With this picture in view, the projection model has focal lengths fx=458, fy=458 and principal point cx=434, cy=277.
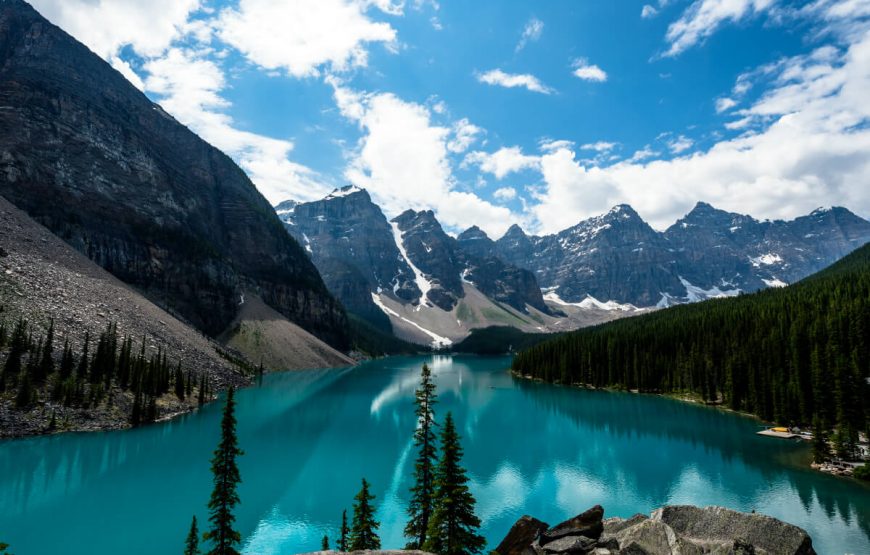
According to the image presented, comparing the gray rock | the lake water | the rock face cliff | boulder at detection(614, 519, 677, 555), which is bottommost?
the lake water

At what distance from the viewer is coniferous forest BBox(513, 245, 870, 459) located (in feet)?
201

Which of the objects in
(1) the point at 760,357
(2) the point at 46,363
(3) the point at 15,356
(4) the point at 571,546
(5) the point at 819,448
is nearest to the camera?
(4) the point at 571,546

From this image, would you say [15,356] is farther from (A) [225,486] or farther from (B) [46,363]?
(A) [225,486]

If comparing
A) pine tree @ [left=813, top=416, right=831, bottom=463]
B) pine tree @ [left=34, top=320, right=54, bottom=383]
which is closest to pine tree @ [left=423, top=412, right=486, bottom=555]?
pine tree @ [left=813, top=416, right=831, bottom=463]

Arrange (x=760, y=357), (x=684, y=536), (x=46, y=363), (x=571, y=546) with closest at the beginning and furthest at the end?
(x=684, y=536) → (x=571, y=546) → (x=46, y=363) → (x=760, y=357)

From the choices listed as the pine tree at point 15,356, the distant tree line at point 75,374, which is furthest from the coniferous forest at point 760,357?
the pine tree at point 15,356

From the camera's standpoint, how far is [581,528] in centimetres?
1902

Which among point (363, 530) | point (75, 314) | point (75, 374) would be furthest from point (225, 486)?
point (75, 314)

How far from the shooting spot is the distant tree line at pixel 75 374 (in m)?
56.3

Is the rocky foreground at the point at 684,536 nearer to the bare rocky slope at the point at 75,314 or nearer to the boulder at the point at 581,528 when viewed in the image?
the boulder at the point at 581,528

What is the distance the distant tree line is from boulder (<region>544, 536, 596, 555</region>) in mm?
63512

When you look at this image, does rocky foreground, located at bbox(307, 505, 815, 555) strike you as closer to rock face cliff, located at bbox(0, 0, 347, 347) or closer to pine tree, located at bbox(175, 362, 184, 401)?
pine tree, located at bbox(175, 362, 184, 401)

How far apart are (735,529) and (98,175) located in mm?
185137

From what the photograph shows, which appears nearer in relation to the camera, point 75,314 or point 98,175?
point 75,314
